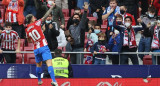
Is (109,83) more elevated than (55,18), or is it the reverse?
(55,18)

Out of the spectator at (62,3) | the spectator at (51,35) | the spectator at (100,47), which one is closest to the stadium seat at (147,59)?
the spectator at (100,47)

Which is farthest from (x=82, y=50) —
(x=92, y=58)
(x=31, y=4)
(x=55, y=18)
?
(x=31, y=4)

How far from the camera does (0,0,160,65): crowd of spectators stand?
18.3 m

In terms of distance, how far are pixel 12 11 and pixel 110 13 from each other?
3174 mm

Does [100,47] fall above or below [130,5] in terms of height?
below

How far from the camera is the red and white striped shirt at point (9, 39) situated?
1873 centimetres

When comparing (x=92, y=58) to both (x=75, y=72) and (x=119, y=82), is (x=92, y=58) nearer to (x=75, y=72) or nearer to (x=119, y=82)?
(x=75, y=72)

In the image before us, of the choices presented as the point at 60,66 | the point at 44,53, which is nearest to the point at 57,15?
the point at 60,66

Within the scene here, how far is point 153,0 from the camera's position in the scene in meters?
21.5

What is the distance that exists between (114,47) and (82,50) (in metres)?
0.94

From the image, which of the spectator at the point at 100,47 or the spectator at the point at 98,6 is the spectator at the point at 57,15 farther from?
the spectator at the point at 100,47

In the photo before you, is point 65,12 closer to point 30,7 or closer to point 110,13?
point 30,7

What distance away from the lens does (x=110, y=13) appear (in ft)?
63.2

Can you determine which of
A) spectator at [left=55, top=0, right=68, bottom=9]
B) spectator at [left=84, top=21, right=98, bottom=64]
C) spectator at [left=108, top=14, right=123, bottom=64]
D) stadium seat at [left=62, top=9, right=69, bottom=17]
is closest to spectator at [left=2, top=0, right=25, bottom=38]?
spectator at [left=55, top=0, right=68, bottom=9]
